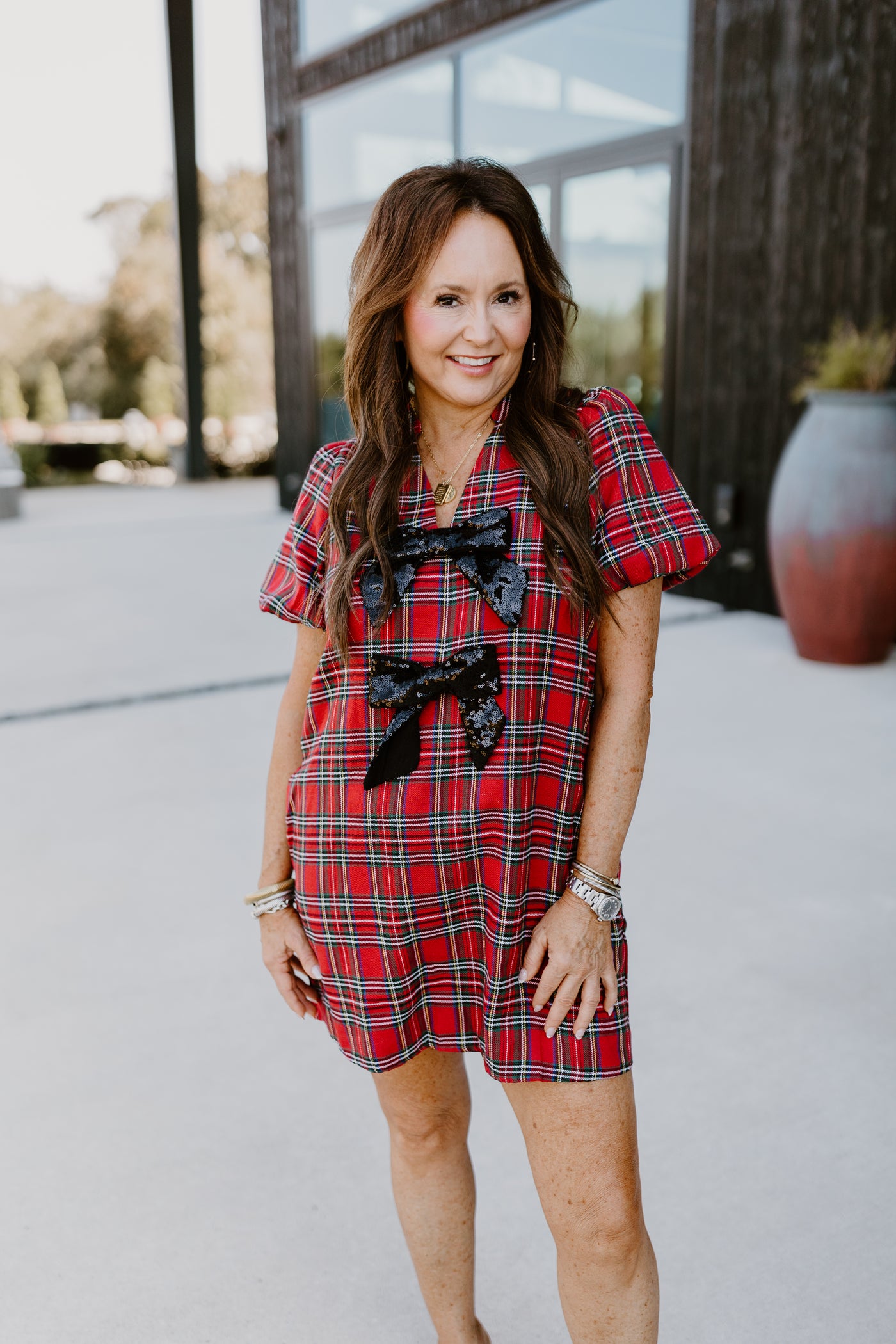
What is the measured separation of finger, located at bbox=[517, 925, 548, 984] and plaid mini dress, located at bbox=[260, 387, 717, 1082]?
0.02 meters

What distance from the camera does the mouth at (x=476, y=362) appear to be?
1.24 m

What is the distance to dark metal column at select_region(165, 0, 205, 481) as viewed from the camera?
12258 mm

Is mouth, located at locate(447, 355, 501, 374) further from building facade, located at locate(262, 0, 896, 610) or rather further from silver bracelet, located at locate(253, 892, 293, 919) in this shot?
building facade, located at locate(262, 0, 896, 610)

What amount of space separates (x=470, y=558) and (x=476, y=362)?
21cm

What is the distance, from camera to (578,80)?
7.03m

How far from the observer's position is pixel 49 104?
24.6 m

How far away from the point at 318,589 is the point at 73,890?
6.42 feet

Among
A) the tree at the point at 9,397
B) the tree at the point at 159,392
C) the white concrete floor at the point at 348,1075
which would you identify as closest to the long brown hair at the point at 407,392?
the white concrete floor at the point at 348,1075

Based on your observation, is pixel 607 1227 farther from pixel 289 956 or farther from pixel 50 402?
pixel 50 402

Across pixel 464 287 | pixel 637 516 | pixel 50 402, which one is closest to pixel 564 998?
pixel 637 516

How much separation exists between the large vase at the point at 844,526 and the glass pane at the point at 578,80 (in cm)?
234

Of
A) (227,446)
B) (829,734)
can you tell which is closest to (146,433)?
(227,446)

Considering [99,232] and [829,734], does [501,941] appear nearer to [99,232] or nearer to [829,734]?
[829,734]

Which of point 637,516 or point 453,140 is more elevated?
point 453,140
